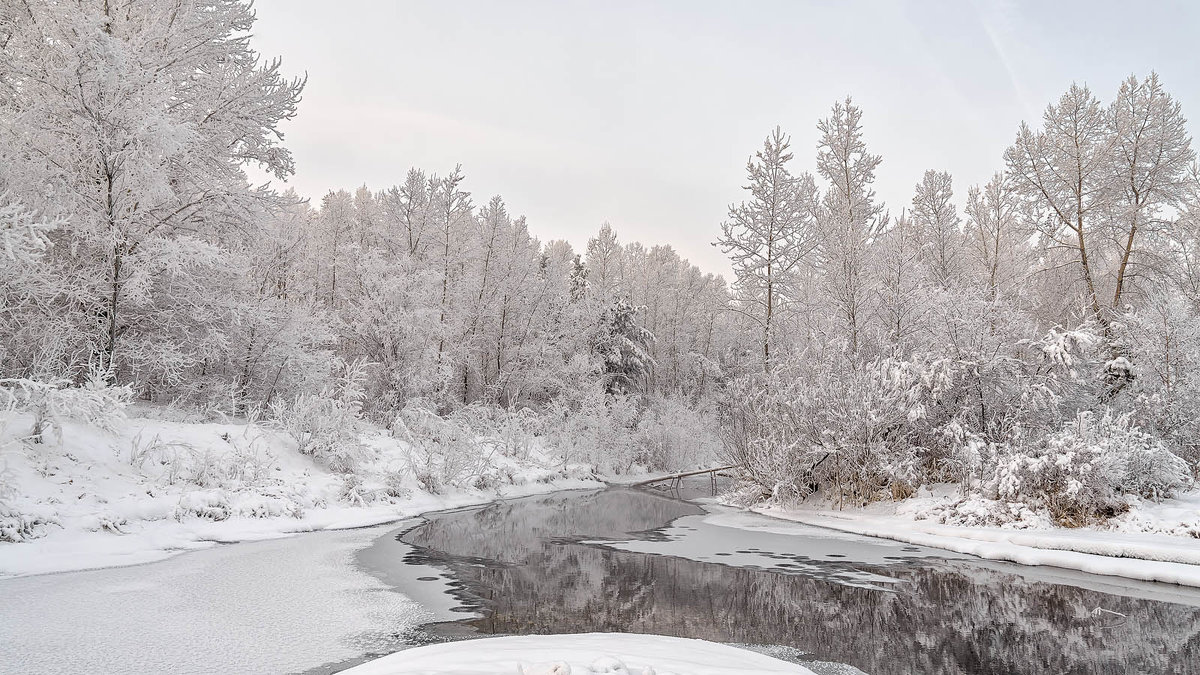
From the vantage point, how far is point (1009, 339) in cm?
1504

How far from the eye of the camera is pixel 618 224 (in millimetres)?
51438

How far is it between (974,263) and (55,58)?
31.6 m

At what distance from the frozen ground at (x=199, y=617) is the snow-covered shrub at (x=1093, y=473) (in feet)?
35.5

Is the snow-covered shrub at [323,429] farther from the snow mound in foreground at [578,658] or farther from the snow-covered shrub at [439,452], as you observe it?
the snow mound in foreground at [578,658]

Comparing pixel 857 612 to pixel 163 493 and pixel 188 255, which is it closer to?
pixel 163 493

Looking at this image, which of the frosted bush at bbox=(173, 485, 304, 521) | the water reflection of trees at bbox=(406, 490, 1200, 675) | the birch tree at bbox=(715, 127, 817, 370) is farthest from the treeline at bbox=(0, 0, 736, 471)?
the birch tree at bbox=(715, 127, 817, 370)

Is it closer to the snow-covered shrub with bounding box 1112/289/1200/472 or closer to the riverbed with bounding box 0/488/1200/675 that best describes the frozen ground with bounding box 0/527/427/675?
the riverbed with bounding box 0/488/1200/675

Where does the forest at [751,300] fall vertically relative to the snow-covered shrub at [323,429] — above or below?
above

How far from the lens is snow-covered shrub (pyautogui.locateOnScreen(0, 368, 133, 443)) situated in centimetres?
842

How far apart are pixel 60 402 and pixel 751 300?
717 inches

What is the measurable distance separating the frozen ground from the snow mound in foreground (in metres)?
0.89

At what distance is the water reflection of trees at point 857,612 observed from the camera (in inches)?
223

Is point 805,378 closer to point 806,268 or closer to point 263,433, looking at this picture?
point 806,268

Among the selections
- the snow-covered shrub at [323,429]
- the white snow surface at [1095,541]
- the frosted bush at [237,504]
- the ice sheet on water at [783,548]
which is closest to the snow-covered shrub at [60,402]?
the frosted bush at [237,504]
